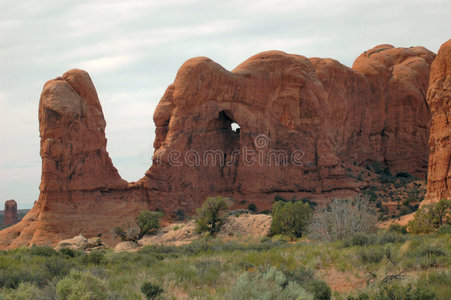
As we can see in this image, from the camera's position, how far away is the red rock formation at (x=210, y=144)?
3353cm

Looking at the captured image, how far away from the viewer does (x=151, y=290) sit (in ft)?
34.0

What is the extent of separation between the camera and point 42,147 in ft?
111

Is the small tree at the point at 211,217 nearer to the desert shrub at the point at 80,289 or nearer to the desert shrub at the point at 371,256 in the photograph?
the desert shrub at the point at 371,256

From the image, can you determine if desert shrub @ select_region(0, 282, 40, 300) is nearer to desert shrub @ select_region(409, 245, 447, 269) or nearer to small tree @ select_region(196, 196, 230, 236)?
desert shrub @ select_region(409, 245, 447, 269)

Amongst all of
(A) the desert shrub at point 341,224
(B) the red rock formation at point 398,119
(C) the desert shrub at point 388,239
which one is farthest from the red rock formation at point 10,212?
(C) the desert shrub at point 388,239

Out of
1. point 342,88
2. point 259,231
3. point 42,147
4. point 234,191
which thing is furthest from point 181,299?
point 342,88

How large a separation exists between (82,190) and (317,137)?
66.6 feet

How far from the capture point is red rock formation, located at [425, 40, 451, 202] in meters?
28.0

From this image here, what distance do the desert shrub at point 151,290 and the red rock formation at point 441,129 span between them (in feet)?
71.9

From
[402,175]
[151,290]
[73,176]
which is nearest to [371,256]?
[151,290]

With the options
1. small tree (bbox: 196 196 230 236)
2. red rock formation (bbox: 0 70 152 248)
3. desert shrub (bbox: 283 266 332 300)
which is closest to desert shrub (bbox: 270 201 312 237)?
small tree (bbox: 196 196 230 236)

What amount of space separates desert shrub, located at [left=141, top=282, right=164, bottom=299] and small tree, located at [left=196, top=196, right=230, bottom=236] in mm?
20938

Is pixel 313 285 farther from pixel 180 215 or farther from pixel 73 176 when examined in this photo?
pixel 180 215

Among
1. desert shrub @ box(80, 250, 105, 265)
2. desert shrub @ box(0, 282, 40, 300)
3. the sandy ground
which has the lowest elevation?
the sandy ground
